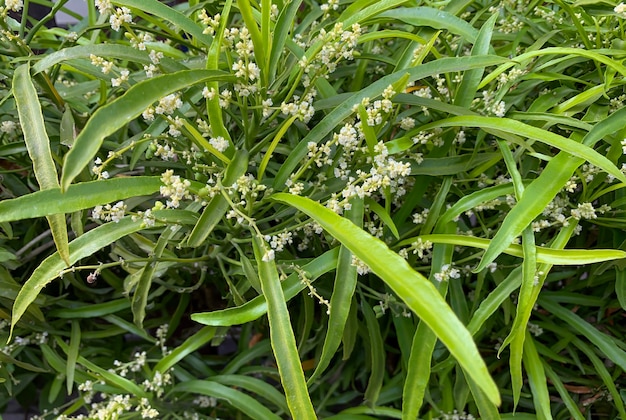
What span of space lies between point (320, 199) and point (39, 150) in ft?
0.79

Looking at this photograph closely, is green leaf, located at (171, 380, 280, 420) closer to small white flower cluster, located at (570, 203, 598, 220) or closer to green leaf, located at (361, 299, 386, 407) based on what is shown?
green leaf, located at (361, 299, 386, 407)

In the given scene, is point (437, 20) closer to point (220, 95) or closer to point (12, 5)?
point (220, 95)

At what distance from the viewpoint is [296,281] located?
18.8 inches

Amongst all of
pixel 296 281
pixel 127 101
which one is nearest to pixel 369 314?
pixel 296 281

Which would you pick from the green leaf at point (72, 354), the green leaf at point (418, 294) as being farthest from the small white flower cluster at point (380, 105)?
the green leaf at point (72, 354)

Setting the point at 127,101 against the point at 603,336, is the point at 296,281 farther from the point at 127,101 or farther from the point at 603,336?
the point at 603,336

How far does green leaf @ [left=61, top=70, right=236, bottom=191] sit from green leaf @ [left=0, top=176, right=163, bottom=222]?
73mm

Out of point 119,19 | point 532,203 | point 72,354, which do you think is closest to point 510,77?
point 532,203

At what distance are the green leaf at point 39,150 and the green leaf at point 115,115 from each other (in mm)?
85

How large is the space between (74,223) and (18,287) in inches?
4.7

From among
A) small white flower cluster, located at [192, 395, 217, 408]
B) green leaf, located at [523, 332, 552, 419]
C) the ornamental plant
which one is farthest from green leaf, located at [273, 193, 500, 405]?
small white flower cluster, located at [192, 395, 217, 408]

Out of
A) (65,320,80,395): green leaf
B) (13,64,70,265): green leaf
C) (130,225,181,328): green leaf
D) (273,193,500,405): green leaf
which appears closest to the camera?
(273,193,500,405): green leaf

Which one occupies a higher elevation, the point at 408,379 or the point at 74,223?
the point at 74,223

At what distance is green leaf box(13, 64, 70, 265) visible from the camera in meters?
0.38
